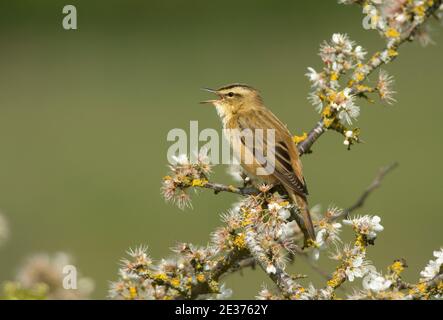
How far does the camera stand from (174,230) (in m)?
8.00

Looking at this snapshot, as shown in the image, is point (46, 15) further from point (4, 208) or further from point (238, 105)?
point (238, 105)

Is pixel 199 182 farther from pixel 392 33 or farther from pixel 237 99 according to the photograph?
pixel 237 99

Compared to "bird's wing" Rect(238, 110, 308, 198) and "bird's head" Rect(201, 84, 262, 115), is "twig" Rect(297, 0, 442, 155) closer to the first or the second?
"bird's wing" Rect(238, 110, 308, 198)

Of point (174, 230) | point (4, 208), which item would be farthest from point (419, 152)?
point (4, 208)

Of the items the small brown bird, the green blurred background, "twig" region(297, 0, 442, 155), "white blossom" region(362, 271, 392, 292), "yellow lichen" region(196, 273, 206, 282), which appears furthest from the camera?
the green blurred background

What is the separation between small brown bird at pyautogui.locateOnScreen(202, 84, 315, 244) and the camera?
3.56 meters

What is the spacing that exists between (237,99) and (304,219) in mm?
1308

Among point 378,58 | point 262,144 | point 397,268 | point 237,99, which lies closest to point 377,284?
point 397,268

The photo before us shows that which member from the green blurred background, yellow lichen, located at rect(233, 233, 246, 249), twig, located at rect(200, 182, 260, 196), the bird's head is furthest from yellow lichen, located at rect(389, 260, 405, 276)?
the green blurred background

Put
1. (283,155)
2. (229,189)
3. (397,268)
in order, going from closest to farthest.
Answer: (397,268) → (229,189) → (283,155)

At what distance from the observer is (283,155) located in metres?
3.72

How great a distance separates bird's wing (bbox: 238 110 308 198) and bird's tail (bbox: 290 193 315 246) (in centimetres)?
7

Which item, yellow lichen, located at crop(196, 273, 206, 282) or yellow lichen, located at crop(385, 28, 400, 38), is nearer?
yellow lichen, located at crop(196, 273, 206, 282)

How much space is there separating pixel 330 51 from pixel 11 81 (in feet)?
32.3
